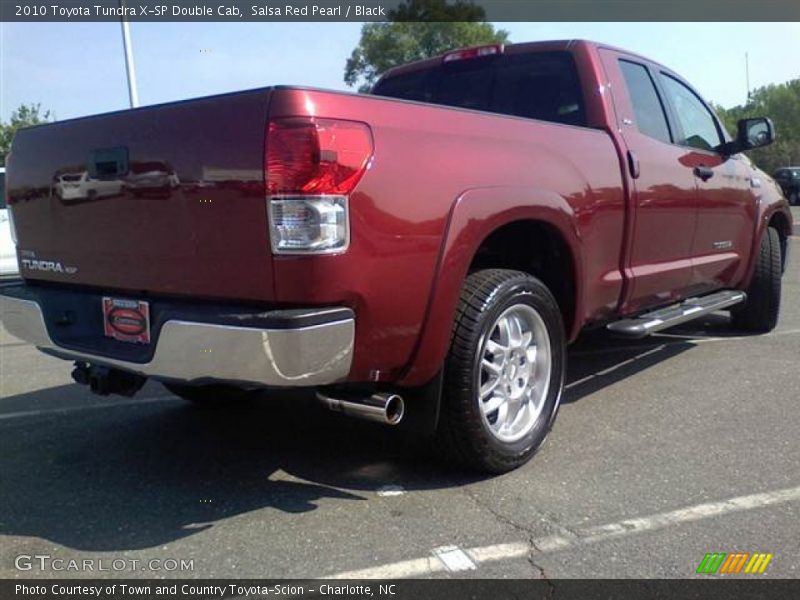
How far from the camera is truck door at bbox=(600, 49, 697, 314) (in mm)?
4234

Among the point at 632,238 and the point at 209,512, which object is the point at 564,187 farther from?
the point at 209,512

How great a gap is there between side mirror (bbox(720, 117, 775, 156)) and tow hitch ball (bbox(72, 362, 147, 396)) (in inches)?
167

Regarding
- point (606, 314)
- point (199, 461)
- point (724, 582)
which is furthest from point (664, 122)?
point (199, 461)

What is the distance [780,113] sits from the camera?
66562mm

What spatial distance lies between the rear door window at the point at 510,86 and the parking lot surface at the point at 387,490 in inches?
68.0

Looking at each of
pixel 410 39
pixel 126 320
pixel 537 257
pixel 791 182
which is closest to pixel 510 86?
Answer: pixel 537 257

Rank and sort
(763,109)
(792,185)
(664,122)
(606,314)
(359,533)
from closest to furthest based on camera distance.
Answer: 1. (359,533)
2. (606,314)
3. (664,122)
4. (792,185)
5. (763,109)

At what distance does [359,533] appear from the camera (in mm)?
2902

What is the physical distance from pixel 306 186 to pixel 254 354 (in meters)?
0.60

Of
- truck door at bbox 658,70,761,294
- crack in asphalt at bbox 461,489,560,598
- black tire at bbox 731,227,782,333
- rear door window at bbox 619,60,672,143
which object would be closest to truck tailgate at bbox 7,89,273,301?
crack in asphalt at bbox 461,489,560,598

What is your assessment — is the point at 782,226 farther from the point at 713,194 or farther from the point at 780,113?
the point at 780,113

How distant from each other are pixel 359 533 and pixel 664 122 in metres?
3.31

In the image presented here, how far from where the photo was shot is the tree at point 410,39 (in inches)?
1412

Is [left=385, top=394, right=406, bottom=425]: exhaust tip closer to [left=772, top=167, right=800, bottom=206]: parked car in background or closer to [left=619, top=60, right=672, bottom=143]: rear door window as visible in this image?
[left=619, top=60, right=672, bottom=143]: rear door window
